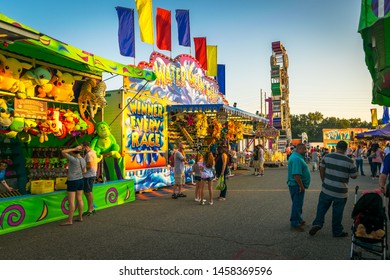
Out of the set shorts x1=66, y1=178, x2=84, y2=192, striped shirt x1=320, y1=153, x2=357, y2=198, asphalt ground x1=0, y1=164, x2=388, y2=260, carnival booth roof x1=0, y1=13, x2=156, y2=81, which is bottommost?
asphalt ground x1=0, y1=164, x2=388, y2=260

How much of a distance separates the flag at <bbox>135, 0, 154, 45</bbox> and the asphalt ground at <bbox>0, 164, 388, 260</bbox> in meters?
8.18

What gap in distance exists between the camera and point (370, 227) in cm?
430

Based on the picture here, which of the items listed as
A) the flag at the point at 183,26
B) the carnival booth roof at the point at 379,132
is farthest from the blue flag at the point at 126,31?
the carnival booth roof at the point at 379,132

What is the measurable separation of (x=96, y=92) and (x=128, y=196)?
3.26m

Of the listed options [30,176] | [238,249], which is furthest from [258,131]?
[238,249]

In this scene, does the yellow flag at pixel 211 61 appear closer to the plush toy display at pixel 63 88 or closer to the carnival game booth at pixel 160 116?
the carnival game booth at pixel 160 116

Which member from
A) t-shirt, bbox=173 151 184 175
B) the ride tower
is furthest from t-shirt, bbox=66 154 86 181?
the ride tower

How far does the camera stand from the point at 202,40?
19.5 meters

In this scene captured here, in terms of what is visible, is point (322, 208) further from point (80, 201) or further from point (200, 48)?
point (200, 48)

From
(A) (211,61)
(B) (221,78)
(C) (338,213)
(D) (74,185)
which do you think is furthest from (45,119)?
(B) (221,78)

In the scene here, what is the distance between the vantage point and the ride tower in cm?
4041

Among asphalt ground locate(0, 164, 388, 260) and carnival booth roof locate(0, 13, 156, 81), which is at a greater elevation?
carnival booth roof locate(0, 13, 156, 81)

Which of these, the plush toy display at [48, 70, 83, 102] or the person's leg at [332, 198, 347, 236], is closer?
the person's leg at [332, 198, 347, 236]

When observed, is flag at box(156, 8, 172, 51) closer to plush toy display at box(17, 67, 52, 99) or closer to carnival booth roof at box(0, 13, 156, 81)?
carnival booth roof at box(0, 13, 156, 81)
